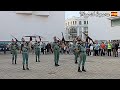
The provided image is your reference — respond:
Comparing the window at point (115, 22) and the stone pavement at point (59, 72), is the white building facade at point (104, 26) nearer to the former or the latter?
the window at point (115, 22)

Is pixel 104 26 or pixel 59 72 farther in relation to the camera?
pixel 104 26

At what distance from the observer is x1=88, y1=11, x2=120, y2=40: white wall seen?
44.4m

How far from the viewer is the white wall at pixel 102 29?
44.4 metres

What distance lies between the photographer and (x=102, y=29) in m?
46.5

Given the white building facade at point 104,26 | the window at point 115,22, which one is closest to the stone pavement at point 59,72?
the white building facade at point 104,26

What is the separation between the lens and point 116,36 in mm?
44000

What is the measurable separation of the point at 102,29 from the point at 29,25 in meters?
11.9

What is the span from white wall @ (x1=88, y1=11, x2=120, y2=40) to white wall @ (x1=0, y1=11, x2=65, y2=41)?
18.3ft

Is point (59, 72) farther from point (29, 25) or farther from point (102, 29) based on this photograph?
point (102, 29)

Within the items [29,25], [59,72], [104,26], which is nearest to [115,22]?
[104,26]

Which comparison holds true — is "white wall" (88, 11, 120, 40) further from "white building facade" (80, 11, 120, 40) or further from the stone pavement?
the stone pavement
